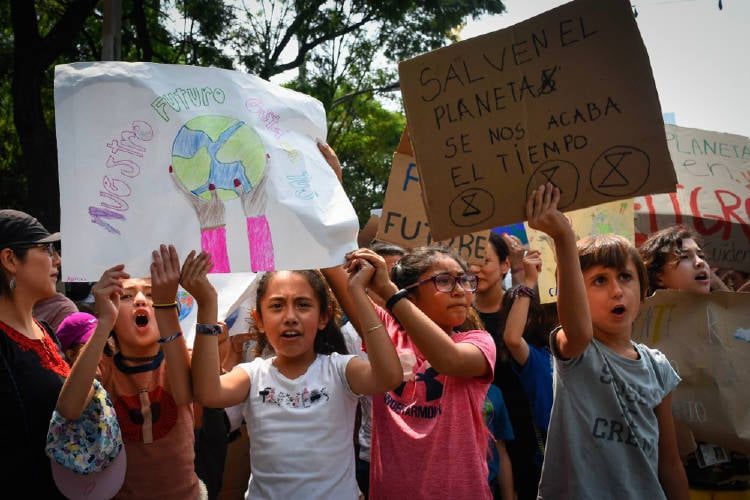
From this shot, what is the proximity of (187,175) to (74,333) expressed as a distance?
4.45ft

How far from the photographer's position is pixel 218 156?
2.39 meters

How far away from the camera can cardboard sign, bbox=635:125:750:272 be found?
4.08m

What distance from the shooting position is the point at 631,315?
252cm

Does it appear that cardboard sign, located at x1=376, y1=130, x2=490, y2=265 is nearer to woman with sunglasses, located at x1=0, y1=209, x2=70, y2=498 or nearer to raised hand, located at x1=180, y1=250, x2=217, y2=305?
raised hand, located at x1=180, y1=250, x2=217, y2=305

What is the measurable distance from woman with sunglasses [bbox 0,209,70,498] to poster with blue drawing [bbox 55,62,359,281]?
0.41m

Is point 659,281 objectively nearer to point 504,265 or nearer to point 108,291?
point 504,265

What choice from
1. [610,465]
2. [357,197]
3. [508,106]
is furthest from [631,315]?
[357,197]

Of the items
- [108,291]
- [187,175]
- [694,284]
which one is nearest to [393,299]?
[187,175]

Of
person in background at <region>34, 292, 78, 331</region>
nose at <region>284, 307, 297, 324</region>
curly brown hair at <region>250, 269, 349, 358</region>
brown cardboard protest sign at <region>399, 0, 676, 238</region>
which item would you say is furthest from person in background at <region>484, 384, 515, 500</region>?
person in background at <region>34, 292, 78, 331</region>

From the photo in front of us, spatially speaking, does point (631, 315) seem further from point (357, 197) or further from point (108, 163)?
point (357, 197)

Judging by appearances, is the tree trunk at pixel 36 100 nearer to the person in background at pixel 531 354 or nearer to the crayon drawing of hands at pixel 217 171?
the crayon drawing of hands at pixel 217 171

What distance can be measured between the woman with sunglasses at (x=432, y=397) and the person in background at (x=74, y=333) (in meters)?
1.34

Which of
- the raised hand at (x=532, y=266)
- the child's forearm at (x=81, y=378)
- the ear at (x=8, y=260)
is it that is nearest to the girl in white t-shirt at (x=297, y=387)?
the child's forearm at (x=81, y=378)

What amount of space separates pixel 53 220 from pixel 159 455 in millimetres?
6352
